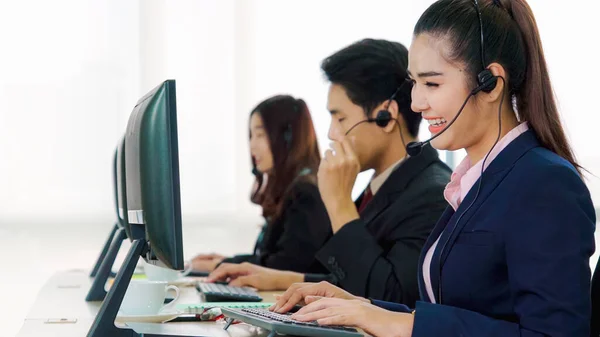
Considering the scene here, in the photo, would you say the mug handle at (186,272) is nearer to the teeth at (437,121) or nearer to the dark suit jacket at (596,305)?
the teeth at (437,121)

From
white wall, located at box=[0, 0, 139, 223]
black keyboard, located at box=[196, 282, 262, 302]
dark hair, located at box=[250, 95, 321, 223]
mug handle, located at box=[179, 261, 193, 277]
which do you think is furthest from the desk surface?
white wall, located at box=[0, 0, 139, 223]

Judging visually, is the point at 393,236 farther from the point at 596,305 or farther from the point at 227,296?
the point at 596,305

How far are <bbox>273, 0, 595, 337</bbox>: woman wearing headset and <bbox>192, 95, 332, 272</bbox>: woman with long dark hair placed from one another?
1068 millimetres

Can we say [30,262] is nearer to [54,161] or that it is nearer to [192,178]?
[54,161]

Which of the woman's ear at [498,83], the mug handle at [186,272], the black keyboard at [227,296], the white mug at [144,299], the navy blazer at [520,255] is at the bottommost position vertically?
the mug handle at [186,272]

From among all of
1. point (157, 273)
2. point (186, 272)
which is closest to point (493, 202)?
point (157, 273)

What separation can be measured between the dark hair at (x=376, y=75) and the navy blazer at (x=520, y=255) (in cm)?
81

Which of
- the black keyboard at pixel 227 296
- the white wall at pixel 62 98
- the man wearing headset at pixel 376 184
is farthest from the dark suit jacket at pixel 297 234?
the white wall at pixel 62 98

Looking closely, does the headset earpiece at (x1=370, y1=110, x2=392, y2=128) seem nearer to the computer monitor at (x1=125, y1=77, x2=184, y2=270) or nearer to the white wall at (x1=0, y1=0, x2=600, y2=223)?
the computer monitor at (x1=125, y1=77, x2=184, y2=270)

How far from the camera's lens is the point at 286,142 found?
2877 millimetres

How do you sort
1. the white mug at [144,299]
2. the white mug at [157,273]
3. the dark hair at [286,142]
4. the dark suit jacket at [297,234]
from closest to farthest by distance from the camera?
the white mug at [144,299] < the white mug at [157,273] < the dark suit jacket at [297,234] < the dark hair at [286,142]

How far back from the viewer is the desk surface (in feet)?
4.41

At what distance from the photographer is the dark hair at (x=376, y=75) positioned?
2.11 metres

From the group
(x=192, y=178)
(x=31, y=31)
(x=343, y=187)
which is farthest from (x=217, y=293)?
(x=31, y=31)
